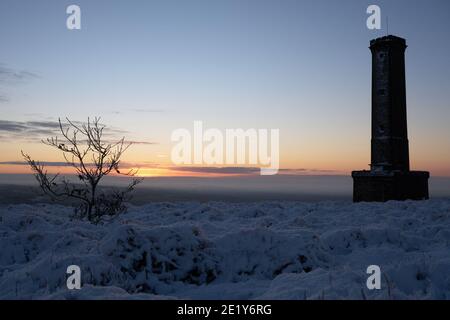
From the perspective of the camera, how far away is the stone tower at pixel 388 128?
81.3ft

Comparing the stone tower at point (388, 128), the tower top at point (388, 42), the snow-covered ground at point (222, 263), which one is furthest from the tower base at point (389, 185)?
the snow-covered ground at point (222, 263)

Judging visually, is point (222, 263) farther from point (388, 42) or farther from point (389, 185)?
point (388, 42)

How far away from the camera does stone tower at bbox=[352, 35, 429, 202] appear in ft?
81.3

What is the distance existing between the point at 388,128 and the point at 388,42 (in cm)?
593

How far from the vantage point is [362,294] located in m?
4.32

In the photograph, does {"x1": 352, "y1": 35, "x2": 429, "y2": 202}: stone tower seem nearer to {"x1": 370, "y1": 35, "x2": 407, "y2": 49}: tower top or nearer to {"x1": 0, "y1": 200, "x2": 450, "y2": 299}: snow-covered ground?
{"x1": 370, "y1": 35, "x2": 407, "y2": 49}: tower top

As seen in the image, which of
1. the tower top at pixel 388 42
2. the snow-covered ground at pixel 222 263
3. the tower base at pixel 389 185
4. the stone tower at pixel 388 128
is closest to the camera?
the snow-covered ground at pixel 222 263

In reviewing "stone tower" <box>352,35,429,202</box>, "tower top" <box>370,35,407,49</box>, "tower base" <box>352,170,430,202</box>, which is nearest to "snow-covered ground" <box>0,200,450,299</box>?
"tower base" <box>352,170,430,202</box>

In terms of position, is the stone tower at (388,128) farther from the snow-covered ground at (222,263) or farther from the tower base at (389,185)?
the snow-covered ground at (222,263)

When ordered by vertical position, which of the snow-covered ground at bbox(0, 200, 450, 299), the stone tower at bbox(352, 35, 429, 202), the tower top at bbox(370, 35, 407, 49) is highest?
the tower top at bbox(370, 35, 407, 49)

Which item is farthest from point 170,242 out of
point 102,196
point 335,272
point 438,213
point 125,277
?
point 438,213

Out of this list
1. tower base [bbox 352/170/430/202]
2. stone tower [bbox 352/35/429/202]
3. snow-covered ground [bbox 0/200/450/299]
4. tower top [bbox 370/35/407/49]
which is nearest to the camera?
snow-covered ground [bbox 0/200/450/299]
